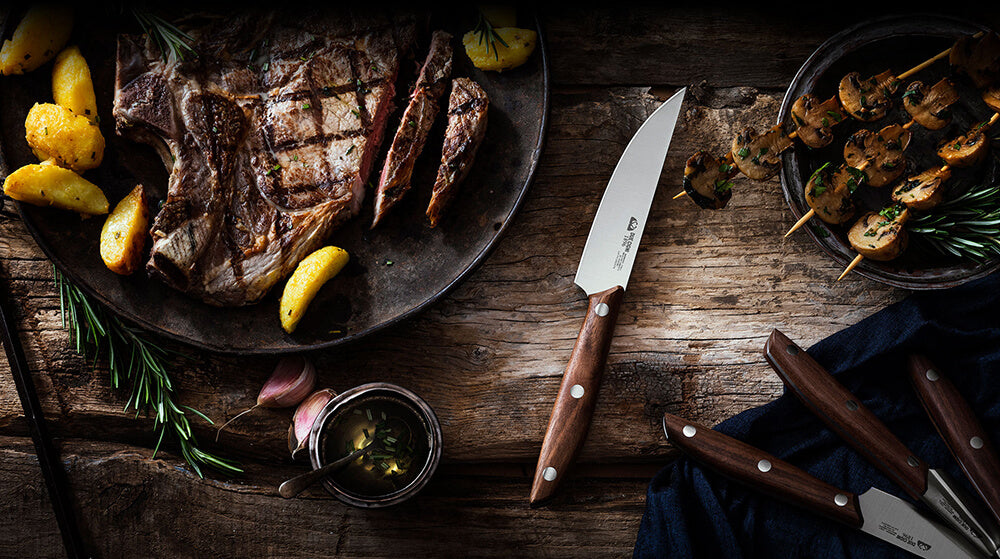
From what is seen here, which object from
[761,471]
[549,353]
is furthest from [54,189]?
[761,471]

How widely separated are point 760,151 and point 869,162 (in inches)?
12.8

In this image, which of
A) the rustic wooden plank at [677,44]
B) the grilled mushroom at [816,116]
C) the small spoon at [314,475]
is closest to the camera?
the small spoon at [314,475]

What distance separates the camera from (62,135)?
1939mm

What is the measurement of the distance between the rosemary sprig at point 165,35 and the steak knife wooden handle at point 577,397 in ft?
5.02

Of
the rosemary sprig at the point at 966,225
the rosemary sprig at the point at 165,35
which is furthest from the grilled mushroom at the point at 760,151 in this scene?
the rosemary sprig at the point at 165,35

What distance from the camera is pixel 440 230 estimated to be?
208 cm

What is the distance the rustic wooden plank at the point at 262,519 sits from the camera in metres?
2.20

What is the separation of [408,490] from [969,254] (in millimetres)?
1898

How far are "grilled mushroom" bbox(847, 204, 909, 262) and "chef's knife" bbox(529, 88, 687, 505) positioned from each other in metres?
0.65

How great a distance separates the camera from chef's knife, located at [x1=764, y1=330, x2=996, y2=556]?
191 centimetres

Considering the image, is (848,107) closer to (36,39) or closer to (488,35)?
(488,35)

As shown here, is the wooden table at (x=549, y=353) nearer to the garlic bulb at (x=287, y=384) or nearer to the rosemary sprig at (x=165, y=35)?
the garlic bulb at (x=287, y=384)

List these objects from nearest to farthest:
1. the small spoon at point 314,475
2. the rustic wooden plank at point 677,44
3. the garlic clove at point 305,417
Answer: the small spoon at point 314,475 → the garlic clove at point 305,417 → the rustic wooden plank at point 677,44

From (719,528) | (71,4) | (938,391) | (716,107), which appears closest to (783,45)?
(716,107)
